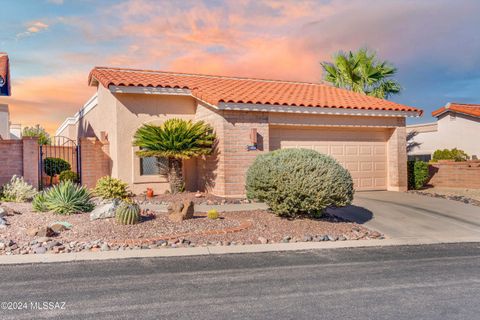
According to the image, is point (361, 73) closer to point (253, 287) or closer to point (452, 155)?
point (452, 155)

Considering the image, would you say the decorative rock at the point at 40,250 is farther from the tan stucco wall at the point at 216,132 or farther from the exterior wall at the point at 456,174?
the exterior wall at the point at 456,174

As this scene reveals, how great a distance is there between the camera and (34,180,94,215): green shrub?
11.8 metres

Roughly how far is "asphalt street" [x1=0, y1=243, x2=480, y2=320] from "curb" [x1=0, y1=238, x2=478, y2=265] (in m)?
0.29

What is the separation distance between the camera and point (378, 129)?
60.1 feet

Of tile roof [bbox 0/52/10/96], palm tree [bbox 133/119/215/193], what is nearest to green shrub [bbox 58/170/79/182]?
palm tree [bbox 133/119/215/193]

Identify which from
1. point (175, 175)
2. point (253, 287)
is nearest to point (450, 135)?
point (175, 175)

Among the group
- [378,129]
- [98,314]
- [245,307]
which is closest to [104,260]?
[98,314]

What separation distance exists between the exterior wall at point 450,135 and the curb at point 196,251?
752 inches

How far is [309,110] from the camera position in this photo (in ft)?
54.0

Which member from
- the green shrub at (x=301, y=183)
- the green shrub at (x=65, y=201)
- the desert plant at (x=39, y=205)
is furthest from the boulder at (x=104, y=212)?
the green shrub at (x=301, y=183)

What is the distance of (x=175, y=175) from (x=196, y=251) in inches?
278

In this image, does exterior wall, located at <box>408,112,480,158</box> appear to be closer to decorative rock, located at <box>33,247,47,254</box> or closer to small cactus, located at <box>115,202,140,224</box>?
small cactus, located at <box>115,202,140,224</box>

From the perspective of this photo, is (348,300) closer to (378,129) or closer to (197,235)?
(197,235)

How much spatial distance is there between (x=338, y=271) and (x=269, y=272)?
45.8 inches
